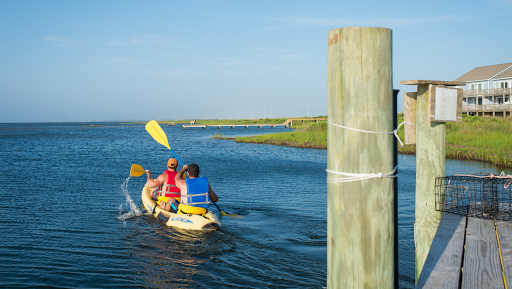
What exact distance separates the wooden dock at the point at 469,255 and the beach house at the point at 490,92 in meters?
42.4

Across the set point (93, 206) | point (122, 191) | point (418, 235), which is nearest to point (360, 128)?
point (418, 235)

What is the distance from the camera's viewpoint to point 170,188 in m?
9.79

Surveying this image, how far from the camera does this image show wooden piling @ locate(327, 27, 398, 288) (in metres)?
1.88

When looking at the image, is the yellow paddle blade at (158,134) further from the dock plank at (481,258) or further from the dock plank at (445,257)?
Answer: the dock plank at (481,258)

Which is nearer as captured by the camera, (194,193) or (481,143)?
(194,193)

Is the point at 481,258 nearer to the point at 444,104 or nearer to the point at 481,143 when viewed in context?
the point at 444,104

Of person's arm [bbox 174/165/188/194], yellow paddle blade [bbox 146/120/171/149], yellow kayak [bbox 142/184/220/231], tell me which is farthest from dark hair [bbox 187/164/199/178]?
yellow paddle blade [bbox 146/120/171/149]

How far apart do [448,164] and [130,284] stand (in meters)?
16.9

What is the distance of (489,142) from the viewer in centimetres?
2142

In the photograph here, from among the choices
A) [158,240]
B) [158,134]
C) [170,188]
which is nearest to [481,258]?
[158,240]

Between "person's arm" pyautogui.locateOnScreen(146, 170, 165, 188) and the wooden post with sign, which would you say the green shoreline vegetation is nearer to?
"person's arm" pyautogui.locateOnScreen(146, 170, 165, 188)

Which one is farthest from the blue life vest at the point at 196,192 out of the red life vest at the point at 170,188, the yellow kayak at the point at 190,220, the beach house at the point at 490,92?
the beach house at the point at 490,92

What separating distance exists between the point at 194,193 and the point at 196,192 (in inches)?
2.0

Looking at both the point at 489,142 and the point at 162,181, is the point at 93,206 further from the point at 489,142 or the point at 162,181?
the point at 489,142
